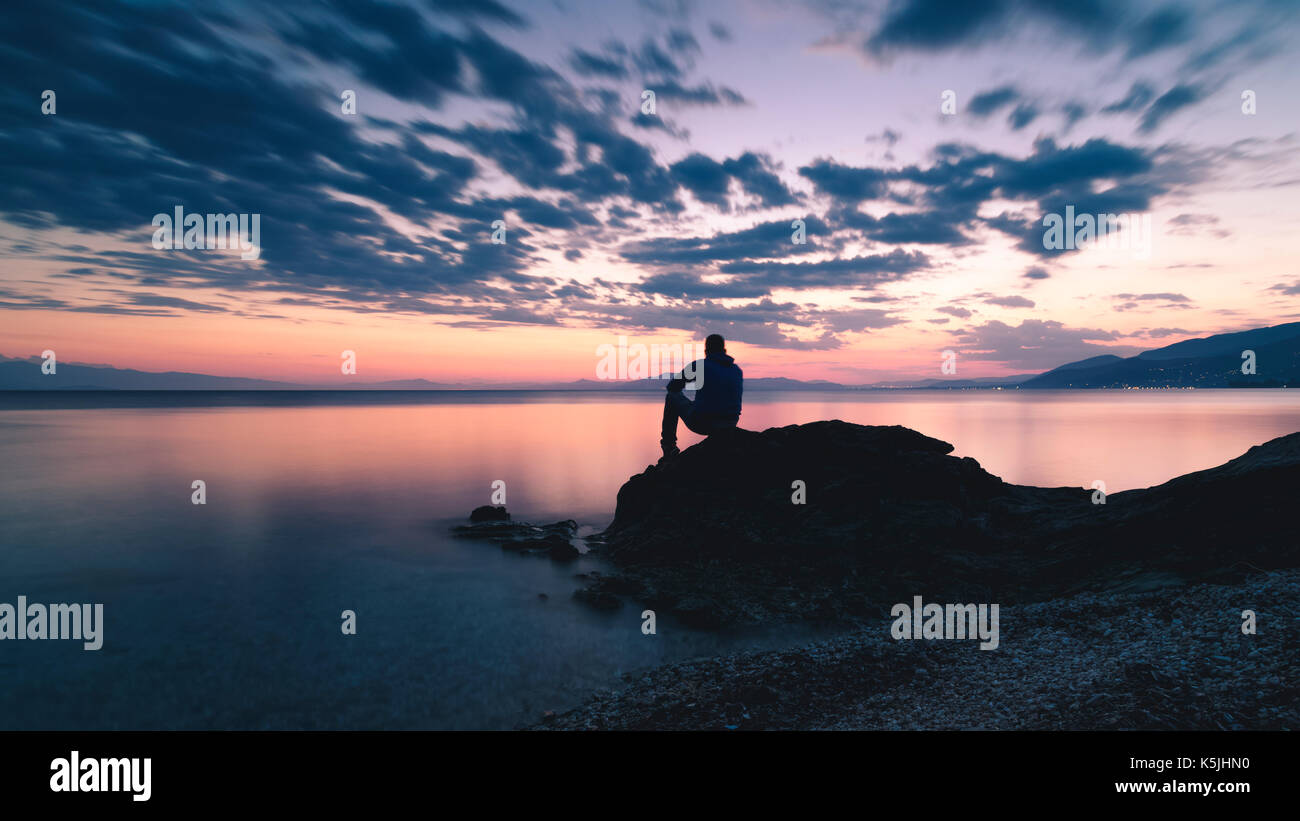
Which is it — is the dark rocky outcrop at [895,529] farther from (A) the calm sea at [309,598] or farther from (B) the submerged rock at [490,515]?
(B) the submerged rock at [490,515]

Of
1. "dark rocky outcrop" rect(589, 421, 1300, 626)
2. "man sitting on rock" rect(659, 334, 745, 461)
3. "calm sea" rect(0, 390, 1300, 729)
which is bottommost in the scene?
"calm sea" rect(0, 390, 1300, 729)

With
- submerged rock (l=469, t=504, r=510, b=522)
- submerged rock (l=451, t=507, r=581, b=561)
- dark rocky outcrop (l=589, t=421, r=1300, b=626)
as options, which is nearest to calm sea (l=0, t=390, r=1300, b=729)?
submerged rock (l=451, t=507, r=581, b=561)

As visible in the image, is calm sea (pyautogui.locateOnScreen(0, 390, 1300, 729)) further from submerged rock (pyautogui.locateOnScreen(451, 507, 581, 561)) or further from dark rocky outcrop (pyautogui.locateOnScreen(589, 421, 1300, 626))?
dark rocky outcrop (pyautogui.locateOnScreen(589, 421, 1300, 626))

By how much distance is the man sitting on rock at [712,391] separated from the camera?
1716 cm

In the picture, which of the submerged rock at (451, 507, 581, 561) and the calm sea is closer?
the calm sea

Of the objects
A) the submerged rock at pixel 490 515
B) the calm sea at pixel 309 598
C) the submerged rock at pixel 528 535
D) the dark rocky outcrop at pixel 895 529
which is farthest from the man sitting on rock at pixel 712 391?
the submerged rock at pixel 490 515

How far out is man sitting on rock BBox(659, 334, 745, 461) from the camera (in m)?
17.2

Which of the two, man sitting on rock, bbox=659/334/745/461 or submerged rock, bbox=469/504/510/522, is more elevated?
man sitting on rock, bbox=659/334/745/461

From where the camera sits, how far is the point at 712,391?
1775 centimetres

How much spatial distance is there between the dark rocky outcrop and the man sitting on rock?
119cm

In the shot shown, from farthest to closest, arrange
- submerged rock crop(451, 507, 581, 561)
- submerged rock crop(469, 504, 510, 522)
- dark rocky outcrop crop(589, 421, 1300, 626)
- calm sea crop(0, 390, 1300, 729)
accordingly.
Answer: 1. submerged rock crop(469, 504, 510, 522)
2. submerged rock crop(451, 507, 581, 561)
3. dark rocky outcrop crop(589, 421, 1300, 626)
4. calm sea crop(0, 390, 1300, 729)

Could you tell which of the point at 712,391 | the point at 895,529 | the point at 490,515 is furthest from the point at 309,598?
the point at 895,529

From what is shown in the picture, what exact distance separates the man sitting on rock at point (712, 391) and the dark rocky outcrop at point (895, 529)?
119 cm
